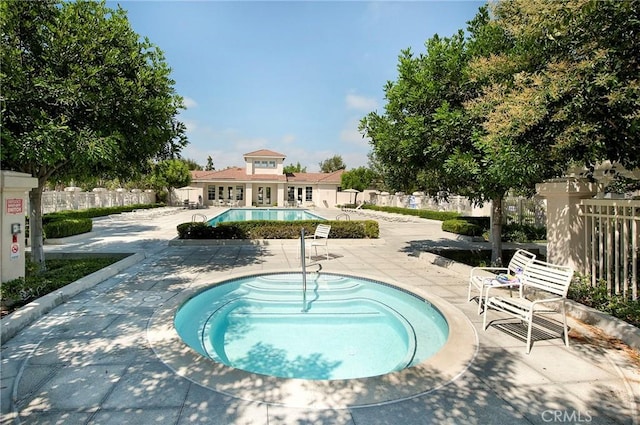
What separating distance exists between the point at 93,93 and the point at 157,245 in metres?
6.87

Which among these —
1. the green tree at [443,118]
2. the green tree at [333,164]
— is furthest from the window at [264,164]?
the green tree at [443,118]

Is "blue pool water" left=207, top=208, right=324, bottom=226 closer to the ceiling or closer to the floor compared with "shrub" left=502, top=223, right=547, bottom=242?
closer to the ceiling

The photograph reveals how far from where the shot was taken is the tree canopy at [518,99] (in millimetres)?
3748

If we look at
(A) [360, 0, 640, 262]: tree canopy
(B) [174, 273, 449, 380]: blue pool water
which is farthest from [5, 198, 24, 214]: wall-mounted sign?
(A) [360, 0, 640, 262]: tree canopy

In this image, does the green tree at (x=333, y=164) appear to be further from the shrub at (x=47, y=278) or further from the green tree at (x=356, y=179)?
the shrub at (x=47, y=278)

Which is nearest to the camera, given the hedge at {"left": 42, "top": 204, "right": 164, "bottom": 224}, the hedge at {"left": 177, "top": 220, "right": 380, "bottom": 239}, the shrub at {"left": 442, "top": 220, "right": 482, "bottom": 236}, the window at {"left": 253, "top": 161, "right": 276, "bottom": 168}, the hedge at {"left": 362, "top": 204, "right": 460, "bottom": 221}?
the hedge at {"left": 177, "top": 220, "right": 380, "bottom": 239}

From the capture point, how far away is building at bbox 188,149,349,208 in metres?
36.8

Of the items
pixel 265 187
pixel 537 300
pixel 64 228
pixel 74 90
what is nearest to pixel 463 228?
pixel 537 300

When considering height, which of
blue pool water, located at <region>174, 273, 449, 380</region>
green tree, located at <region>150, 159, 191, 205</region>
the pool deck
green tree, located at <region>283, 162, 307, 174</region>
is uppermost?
green tree, located at <region>283, 162, 307, 174</region>

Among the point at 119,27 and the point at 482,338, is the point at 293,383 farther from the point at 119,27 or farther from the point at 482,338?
the point at 119,27

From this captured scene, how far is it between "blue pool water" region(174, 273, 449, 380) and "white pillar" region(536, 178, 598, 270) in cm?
264

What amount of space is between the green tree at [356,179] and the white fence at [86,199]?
20.7 m

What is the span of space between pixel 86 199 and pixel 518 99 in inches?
1000

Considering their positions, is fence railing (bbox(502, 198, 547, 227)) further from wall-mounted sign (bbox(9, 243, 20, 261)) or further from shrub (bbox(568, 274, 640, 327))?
wall-mounted sign (bbox(9, 243, 20, 261))
